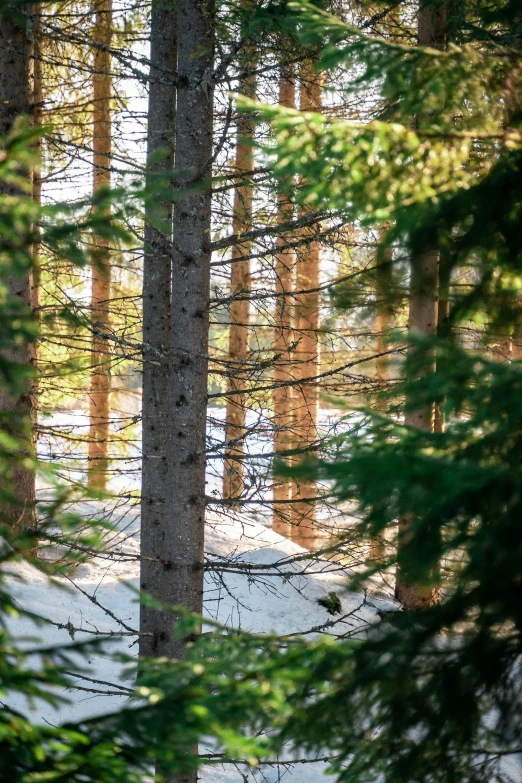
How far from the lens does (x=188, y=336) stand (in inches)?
209

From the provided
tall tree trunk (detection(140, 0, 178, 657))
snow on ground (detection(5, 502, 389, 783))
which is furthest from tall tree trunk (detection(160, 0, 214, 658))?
snow on ground (detection(5, 502, 389, 783))

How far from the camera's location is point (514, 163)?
2.92m

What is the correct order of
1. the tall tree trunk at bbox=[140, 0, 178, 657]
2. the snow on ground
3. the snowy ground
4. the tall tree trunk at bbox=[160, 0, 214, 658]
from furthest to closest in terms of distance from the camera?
1. the snow on ground
2. the snowy ground
3. the tall tree trunk at bbox=[140, 0, 178, 657]
4. the tall tree trunk at bbox=[160, 0, 214, 658]

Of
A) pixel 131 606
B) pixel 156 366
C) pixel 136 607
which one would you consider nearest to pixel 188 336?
pixel 156 366

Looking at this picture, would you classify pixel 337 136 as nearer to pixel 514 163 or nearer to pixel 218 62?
pixel 514 163

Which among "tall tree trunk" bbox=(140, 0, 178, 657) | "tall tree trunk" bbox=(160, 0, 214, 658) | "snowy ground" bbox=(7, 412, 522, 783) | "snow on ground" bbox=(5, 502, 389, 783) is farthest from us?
"snow on ground" bbox=(5, 502, 389, 783)

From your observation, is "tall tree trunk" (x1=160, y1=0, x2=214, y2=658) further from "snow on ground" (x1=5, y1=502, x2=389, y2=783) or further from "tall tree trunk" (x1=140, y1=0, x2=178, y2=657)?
"snow on ground" (x1=5, y1=502, x2=389, y2=783)

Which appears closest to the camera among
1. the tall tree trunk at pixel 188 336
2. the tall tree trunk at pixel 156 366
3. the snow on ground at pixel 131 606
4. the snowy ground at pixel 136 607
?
the tall tree trunk at pixel 188 336

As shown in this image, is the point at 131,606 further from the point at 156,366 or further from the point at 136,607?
the point at 156,366

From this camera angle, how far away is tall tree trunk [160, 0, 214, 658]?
5.24 metres

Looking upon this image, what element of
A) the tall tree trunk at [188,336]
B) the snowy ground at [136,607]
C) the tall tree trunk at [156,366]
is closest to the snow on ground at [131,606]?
the snowy ground at [136,607]

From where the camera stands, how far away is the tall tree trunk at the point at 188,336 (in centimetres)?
524

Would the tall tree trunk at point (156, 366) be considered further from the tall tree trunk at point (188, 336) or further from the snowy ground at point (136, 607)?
the tall tree trunk at point (188, 336)

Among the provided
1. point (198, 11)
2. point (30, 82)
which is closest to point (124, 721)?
point (198, 11)
